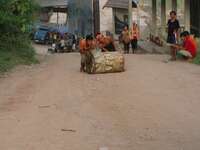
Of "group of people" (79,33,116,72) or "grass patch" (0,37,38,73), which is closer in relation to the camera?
"group of people" (79,33,116,72)

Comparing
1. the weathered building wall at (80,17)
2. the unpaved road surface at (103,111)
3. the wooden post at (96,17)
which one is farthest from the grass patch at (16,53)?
the weathered building wall at (80,17)

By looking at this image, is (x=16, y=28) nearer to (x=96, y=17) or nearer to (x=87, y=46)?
(x=87, y=46)

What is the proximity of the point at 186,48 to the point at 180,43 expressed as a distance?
0.55 m

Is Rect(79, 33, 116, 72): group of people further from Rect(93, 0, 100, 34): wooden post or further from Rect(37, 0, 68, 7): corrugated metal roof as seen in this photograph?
Rect(37, 0, 68, 7): corrugated metal roof

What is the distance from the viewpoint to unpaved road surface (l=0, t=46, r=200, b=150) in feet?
30.2

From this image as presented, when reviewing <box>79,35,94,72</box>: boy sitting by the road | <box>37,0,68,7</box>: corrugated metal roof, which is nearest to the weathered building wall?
<box>37,0,68,7</box>: corrugated metal roof

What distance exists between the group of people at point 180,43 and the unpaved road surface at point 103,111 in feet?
9.28

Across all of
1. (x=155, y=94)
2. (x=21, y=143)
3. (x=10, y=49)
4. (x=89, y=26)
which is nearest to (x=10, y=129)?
(x=21, y=143)

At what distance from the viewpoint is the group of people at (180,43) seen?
21.5 metres

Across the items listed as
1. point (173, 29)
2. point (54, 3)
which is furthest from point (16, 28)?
point (54, 3)

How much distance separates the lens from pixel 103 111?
464 inches

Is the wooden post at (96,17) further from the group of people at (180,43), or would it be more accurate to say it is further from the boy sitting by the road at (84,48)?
the boy sitting by the road at (84,48)

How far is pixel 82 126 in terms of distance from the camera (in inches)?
409

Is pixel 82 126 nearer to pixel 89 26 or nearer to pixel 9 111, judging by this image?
pixel 9 111
